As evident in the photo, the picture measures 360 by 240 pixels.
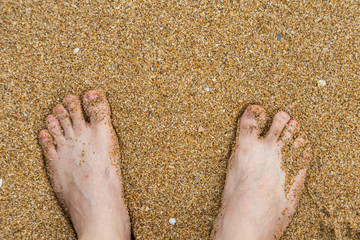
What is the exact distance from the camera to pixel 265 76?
1562 mm

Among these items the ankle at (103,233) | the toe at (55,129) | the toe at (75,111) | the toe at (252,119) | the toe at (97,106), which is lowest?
the ankle at (103,233)

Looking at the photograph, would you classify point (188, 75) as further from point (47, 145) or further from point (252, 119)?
point (47, 145)

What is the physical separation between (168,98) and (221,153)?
0.47 meters

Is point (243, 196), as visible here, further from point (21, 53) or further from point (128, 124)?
point (21, 53)

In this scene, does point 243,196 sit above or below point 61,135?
above

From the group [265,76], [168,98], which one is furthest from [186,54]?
[265,76]

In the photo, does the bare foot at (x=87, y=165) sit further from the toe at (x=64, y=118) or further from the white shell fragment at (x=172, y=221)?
the white shell fragment at (x=172, y=221)

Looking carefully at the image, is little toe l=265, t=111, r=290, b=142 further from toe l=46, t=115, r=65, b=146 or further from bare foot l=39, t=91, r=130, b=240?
toe l=46, t=115, r=65, b=146

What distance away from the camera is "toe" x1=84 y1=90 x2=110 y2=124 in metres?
1.54

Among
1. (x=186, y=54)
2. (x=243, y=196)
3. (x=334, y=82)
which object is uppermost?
(x=334, y=82)

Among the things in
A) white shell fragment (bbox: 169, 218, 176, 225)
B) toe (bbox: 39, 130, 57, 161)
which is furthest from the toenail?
toe (bbox: 39, 130, 57, 161)

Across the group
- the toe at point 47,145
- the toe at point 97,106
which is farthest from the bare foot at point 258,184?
the toe at point 47,145

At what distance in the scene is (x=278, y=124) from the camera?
61.2 inches

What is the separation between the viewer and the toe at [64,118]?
157 cm
